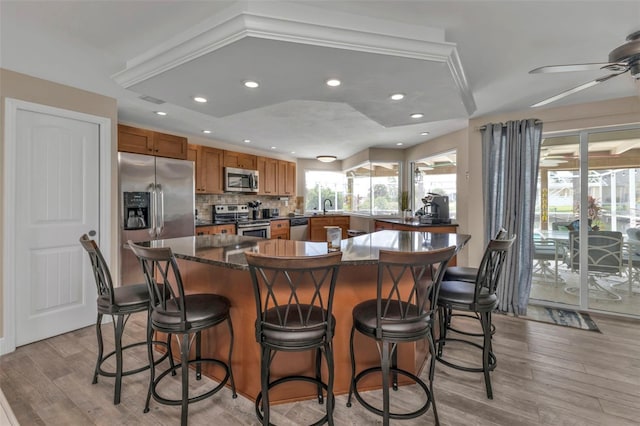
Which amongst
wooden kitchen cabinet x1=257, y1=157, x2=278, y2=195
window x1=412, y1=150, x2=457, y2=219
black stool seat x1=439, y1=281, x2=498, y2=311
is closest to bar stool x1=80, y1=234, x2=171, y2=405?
black stool seat x1=439, y1=281, x2=498, y2=311

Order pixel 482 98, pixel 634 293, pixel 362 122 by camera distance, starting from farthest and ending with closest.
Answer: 1. pixel 362 122
2. pixel 634 293
3. pixel 482 98

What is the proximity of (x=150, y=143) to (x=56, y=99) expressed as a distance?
1.19 meters

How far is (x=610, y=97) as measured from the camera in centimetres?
331

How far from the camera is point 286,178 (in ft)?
22.7

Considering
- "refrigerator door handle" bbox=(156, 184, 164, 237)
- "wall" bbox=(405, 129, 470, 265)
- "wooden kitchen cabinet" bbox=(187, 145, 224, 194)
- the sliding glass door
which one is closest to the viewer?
the sliding glass door

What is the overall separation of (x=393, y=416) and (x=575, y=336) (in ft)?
8.05

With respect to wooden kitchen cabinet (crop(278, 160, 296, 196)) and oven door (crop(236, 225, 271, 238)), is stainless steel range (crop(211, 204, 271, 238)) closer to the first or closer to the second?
oven door (crop(236, 225, 271, 238))

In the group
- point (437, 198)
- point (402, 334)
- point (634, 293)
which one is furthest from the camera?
point (437, 198)

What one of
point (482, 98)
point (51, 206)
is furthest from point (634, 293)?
point (51, 206)

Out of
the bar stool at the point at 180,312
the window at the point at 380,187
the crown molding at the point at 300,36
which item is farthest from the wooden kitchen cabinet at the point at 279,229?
the crown molding at the point at 300,36

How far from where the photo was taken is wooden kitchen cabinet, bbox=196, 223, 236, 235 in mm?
4664

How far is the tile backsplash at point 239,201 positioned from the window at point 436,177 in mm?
3011

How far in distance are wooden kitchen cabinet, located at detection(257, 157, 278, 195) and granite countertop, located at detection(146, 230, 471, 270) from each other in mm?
3526

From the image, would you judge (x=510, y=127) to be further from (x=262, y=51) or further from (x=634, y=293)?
(x=262, y=51)
